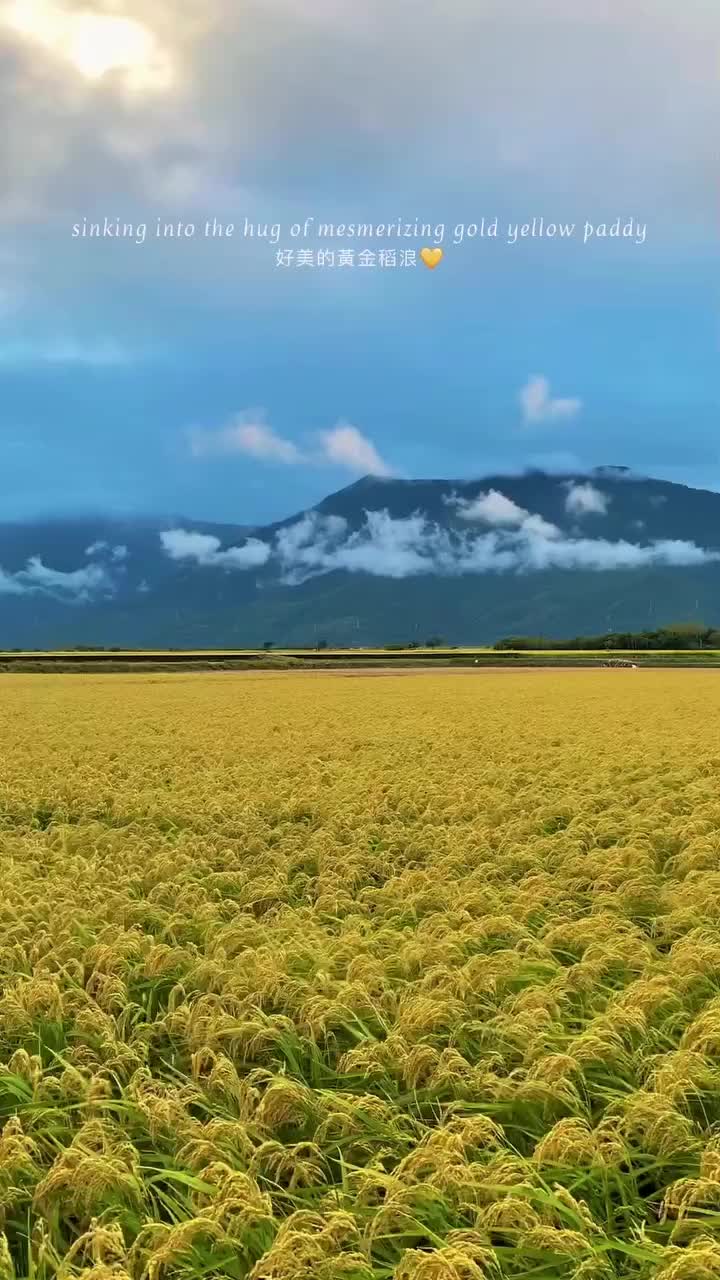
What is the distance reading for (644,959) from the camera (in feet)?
23.2

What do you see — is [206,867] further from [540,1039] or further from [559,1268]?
[559,1268]

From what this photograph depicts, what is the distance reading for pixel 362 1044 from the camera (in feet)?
18.0

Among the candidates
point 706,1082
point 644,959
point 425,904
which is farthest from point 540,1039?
point 425,904

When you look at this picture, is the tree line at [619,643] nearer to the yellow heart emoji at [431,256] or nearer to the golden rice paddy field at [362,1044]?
the yellow heart emoji at [431,256]

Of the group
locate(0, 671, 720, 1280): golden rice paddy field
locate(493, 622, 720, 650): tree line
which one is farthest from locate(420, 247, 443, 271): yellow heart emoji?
locate(493, 622, 720, 650): tree line

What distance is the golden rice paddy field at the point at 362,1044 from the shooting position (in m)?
3.87

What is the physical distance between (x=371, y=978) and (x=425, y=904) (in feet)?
8.18

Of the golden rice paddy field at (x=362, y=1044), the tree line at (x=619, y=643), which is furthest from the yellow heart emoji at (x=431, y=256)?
the tree line at (x=619, y=643)

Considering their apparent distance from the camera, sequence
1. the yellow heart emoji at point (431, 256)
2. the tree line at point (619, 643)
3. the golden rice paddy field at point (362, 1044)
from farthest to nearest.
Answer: the tree line at point (619, 643) < the yellow heart emoji at point (431, 256) < the golden rice paddy field at point (362, 1044)

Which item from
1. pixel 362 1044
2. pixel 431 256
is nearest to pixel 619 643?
pixel 431 256

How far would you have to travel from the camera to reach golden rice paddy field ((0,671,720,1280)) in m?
3.87

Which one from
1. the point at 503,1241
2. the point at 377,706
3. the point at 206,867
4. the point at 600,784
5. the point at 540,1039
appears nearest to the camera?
the point at 503,1241

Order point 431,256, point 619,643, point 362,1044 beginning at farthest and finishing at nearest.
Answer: point 619,643
point 431,256
point 362,1044

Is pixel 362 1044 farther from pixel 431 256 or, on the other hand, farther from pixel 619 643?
pixel 619 643
